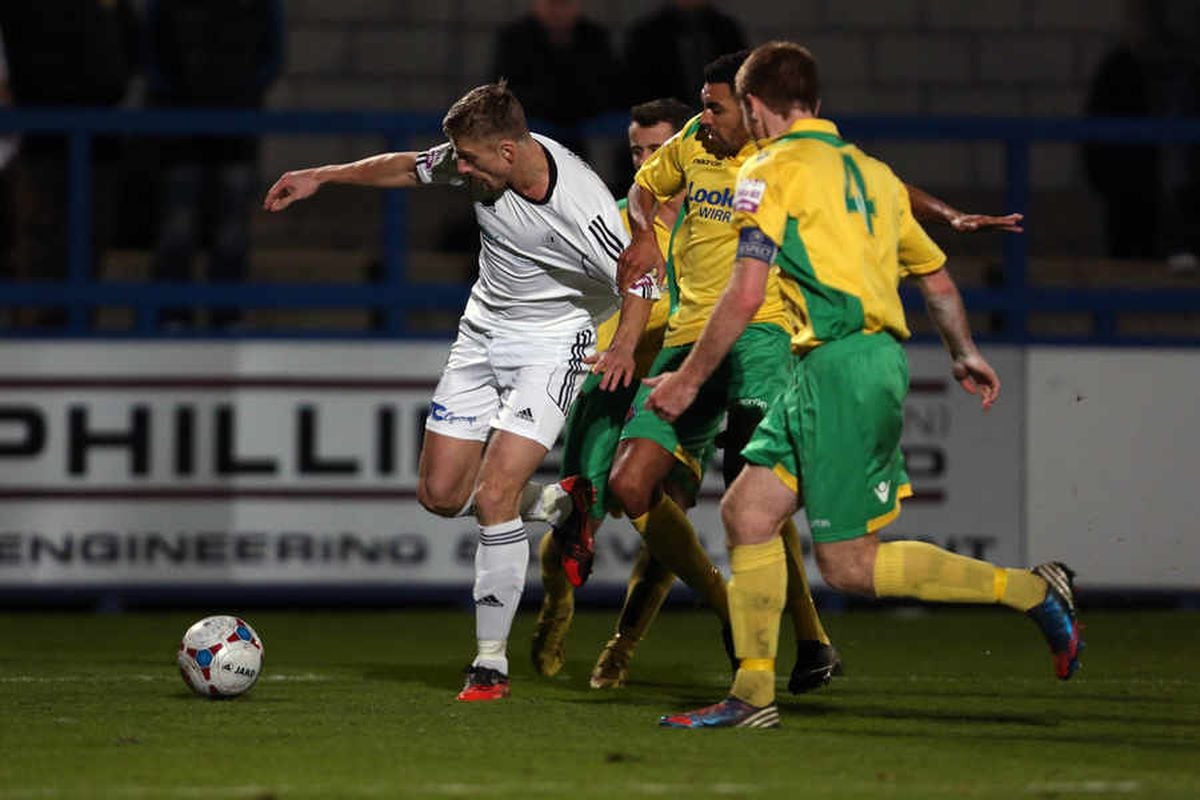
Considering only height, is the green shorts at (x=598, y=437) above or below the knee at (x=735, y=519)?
above

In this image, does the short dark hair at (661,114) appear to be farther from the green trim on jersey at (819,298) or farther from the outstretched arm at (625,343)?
the green trim on jersey at (819,298)

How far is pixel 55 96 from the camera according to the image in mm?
12625

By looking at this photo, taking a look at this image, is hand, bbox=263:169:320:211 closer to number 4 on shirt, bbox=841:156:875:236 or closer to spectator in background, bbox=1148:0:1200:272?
number 4 on shirt, bbox=841:156:875:236

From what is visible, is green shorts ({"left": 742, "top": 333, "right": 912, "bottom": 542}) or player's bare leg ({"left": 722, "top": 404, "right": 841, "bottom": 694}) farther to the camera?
player's bare leg ({"left": 722, "top": 404, "right": 841, "bottom": 694})

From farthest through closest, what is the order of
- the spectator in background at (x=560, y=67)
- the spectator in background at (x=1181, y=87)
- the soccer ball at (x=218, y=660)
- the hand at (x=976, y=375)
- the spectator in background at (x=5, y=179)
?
the spectator in background at (x=1181, y=87) → the spectator in background at (x=560, y=67) → the spectator in background at (x=5, y=179) → the soccer ball at (x=218, y=660) → the hand at (x=976, y=375)

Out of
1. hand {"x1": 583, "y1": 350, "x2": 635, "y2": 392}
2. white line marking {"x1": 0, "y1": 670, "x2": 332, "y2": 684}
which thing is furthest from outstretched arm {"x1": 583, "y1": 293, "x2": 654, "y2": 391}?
white line marking {"x1": 0, "y1": 670, "x2": 332, "y2": 684}

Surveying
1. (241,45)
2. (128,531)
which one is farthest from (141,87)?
(128,531)

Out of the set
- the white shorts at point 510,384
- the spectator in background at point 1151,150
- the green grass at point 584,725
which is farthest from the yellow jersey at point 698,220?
the spectator in background at point 1151,150

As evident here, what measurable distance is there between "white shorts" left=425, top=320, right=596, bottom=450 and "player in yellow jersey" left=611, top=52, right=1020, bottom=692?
31cm

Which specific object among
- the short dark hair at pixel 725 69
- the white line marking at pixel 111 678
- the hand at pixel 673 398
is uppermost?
the short dark hair at pixel 725 69

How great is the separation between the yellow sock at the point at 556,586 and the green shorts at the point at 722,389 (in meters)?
0.64

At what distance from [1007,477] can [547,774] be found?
6107mm

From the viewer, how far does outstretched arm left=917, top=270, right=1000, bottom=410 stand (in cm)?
767

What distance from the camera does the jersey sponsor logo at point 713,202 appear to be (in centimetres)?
884
